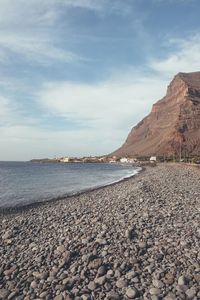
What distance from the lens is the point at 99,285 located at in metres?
10.2

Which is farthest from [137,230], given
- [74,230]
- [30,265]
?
[30,265]

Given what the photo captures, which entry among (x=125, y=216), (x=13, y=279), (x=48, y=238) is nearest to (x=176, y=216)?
(x=125, y=216)

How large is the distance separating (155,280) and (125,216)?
845 cm

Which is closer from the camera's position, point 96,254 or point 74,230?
point 96,254

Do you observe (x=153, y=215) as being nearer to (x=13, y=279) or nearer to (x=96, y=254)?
(x=96, y=254)

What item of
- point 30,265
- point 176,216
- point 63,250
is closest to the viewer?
point 30,265

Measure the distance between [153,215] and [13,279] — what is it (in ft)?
28.8

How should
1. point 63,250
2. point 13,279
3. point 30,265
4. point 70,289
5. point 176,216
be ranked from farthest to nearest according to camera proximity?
point 176,216
point 63,250
point 30,265
point 13,279
point 70,289

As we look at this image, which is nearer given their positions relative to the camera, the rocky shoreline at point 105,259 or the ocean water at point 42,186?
the rocky shoreline at point 105,259

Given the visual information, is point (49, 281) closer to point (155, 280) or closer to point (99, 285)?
point (99, 285)

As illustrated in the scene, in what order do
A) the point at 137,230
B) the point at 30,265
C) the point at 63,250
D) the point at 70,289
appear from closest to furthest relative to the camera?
the point at 70,289
the point at 30,265
the point at 63,250
the point at 137,230

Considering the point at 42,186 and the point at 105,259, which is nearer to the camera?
the point at 105,259

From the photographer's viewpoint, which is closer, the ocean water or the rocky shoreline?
the rocky shoreline

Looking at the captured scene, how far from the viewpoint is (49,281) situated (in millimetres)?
10602
